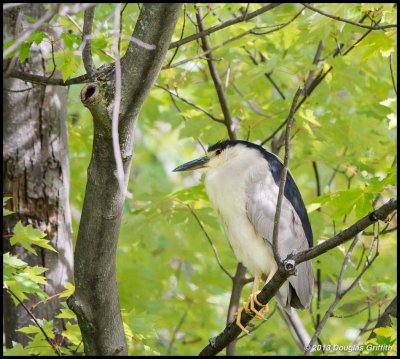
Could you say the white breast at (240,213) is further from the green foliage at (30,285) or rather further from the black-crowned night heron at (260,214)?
the green foliage at (30,285)

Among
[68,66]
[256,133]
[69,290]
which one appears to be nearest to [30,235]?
[69,290]

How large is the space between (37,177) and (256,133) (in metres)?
1.24

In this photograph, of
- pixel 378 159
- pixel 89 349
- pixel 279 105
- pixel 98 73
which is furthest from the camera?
pixel 378 159

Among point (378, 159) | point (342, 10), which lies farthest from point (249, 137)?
point (342, 10)

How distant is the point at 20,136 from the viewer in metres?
3.55

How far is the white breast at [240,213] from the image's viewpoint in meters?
3.38

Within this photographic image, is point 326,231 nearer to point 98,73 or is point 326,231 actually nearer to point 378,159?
point 378,159

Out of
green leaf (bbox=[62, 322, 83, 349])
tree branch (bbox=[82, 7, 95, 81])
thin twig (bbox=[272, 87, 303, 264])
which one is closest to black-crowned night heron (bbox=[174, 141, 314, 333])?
green leaf (bbox=[62, 322, 83, 349])

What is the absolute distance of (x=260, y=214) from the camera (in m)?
3.33

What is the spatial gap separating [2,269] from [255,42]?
200 centimetres

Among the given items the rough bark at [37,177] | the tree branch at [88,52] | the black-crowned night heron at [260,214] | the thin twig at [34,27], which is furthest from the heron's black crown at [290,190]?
Result: the thin twig at [34,27]

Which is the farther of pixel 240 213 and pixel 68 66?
pixel 240 213

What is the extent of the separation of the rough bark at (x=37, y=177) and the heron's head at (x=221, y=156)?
67 centimetres

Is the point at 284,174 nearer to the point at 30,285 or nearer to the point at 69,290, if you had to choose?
the point at 30,285
